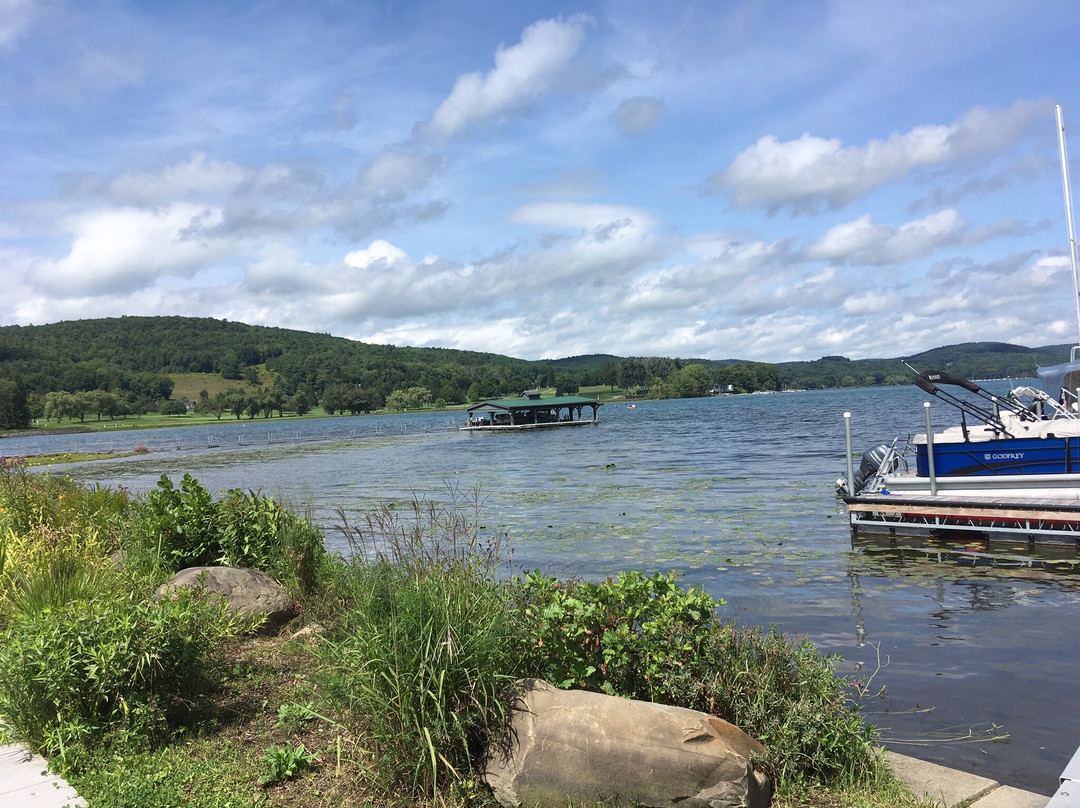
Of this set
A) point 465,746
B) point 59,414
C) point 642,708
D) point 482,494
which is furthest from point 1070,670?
point 59,414

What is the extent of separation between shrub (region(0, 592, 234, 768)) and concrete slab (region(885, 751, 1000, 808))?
467 cm

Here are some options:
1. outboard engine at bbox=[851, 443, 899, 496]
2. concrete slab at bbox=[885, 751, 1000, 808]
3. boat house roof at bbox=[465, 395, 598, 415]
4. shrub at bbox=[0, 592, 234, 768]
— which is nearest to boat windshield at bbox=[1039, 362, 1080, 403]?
outboard engine at bbox=[851, 443, 899, 496]

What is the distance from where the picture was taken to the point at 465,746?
13.1 ft

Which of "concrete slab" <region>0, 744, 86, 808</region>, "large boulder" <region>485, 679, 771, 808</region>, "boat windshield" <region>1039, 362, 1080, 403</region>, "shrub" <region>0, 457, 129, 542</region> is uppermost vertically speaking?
"boat windshield" <region>1039, 362, 1080, 403</region>

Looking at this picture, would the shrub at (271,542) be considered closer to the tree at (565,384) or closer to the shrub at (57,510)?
the shrub at (57,510)

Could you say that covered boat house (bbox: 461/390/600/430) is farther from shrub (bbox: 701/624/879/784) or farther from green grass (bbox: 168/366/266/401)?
green grass (bbox: 168/366/266/401)

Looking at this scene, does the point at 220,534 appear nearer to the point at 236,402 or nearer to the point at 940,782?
the point at 940,782

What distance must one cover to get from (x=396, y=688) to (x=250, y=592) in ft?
12.7

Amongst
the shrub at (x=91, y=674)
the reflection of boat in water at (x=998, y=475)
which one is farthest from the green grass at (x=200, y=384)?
the shrub at (x=91, y=674)

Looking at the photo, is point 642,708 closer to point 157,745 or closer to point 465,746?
point 465,746

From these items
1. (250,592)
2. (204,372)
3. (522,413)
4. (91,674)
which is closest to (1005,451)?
(250,592)

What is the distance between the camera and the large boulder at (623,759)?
3871 millimetres

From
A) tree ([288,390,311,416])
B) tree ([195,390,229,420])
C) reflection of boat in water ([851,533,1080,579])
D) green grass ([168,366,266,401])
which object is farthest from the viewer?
green grass ([168,366,266,401])

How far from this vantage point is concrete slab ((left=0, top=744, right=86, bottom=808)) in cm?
400
